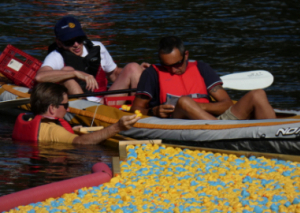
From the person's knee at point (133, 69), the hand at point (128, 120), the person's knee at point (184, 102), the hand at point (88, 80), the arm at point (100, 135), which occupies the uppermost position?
the person's knee at point (133, 69)

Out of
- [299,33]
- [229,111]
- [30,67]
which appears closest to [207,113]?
[229,111]

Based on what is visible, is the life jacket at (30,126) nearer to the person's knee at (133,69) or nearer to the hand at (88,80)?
the hand at (88,80)

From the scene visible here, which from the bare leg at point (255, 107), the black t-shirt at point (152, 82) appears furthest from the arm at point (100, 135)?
the bare leg at point (255, 107)

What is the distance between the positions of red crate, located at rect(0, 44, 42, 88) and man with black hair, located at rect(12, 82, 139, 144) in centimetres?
185

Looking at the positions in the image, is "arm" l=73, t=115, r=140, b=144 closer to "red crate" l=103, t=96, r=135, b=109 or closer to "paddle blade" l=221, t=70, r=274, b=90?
"red crate" l=103, t=96, r=135, b=109

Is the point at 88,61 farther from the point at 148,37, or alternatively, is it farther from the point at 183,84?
the point at 148,37

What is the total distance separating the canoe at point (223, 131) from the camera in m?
4.21

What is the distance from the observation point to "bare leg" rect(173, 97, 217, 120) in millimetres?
4700

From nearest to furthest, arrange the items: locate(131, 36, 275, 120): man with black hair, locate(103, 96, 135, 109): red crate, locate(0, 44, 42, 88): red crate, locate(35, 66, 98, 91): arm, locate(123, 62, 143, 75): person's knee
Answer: locate(131, 36, 275, 120): man with black hair < locate(35, 66, 98, 91): arm < locate(123, 62, 143, 75): person's knee < locate(103, 96, 135, 109): red crate < locate(0, 44, 42, 88): red crate

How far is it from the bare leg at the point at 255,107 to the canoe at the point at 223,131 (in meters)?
0.18

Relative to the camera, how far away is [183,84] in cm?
500

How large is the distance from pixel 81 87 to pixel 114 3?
11.2 m

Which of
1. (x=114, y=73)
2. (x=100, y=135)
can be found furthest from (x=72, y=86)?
(x=100, y=135)

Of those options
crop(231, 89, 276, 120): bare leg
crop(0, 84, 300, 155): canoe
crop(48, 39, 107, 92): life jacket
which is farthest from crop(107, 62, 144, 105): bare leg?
crop(231, 89, 276, 120): bare leg
